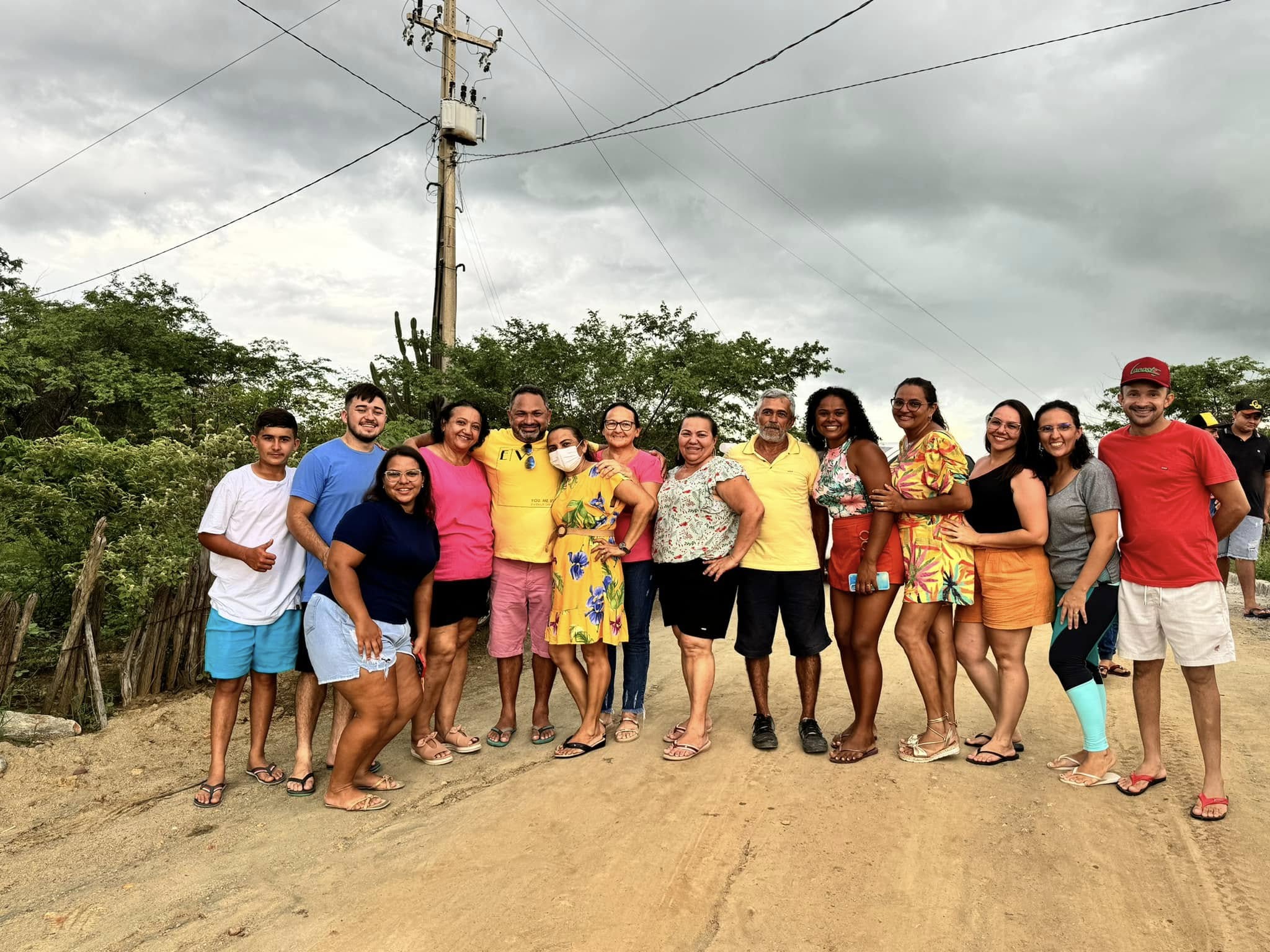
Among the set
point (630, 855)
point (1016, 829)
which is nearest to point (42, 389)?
point (630, 855)

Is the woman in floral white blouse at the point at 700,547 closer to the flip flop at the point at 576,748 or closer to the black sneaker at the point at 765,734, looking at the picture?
the black sneaker at the point at 765,734

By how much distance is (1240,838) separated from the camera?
3449 mm

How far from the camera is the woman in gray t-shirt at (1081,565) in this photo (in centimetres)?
396

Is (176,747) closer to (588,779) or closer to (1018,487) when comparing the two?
(588,779)

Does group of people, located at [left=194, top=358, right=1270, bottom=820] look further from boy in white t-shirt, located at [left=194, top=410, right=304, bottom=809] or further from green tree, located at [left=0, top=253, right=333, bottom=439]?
green tree, located at [left=0, top=253, right=333, bottom=439]

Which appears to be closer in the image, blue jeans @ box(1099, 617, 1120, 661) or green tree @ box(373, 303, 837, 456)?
blue jeans @ box(1099, 617, 1120, 661)

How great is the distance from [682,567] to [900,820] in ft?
5.61

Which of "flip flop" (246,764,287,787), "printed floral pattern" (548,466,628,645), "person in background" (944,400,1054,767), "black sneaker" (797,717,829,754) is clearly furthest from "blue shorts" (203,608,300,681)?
"person in background" (944,400,1054,767)

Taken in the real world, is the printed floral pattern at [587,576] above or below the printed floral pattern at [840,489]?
below

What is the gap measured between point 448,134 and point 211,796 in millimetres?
12268

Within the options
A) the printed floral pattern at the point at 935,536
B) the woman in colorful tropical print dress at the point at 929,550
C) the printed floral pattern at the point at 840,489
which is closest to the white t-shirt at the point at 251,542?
the printed floral pattern at the point at 840,489

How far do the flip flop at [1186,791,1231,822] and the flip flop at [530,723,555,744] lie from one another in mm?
3308

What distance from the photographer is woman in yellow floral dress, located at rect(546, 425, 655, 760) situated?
176 inches

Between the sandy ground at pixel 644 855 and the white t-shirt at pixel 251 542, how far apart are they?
0.99 metres
